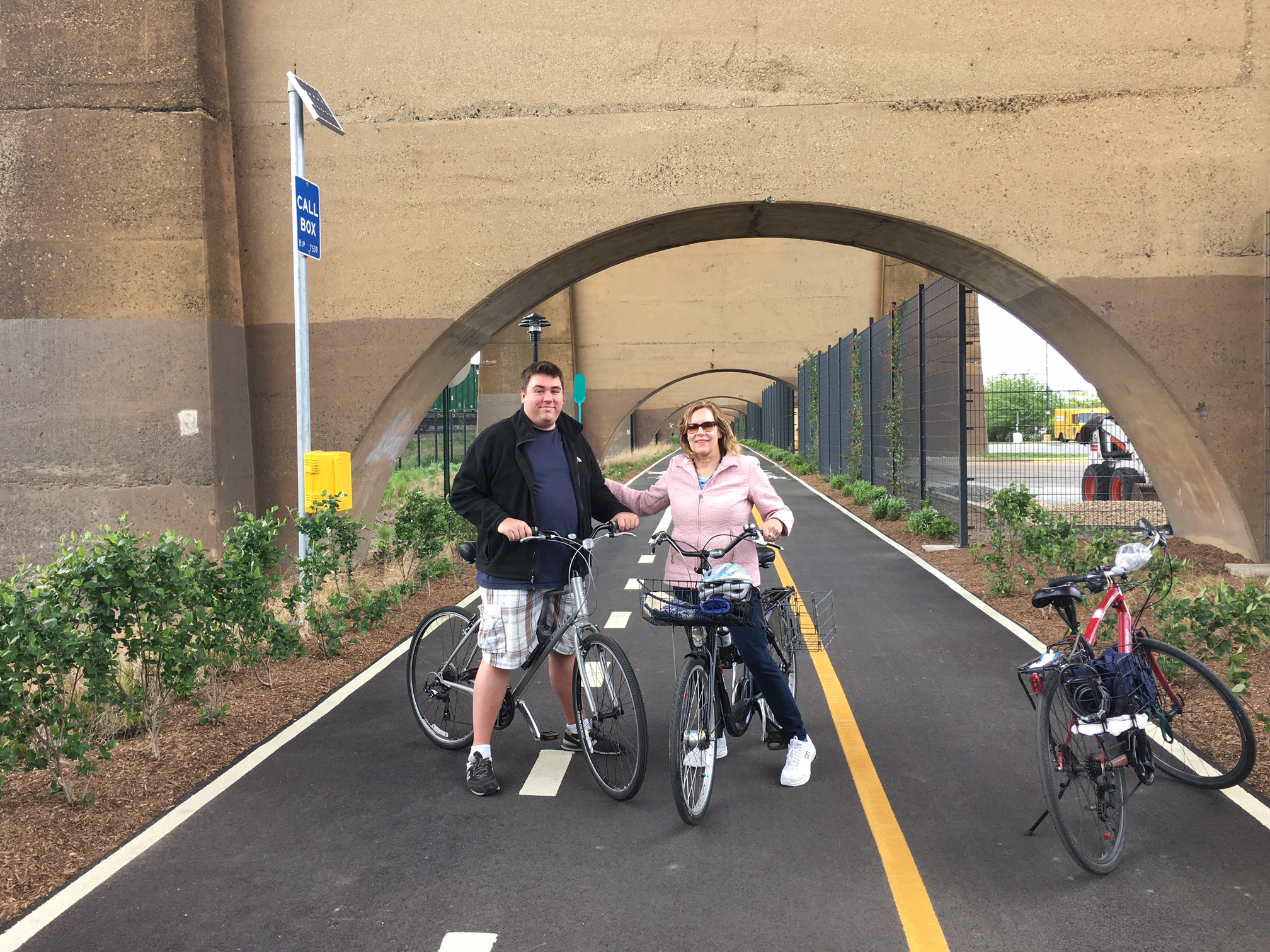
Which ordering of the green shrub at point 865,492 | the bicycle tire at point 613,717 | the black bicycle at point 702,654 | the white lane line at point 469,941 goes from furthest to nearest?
the green shrub at point 865,492 < the bicycle tire at point 613,717 < the black bicycle at point 702,654 < the white lane line at point 469,941

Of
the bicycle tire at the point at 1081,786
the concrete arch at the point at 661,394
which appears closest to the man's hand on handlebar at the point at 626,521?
the bicycle tire at the point at 1081,786

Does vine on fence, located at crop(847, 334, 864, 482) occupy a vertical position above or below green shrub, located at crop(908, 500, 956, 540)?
above

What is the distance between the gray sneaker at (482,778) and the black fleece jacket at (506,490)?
0.89 meters

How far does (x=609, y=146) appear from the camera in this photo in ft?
35.7

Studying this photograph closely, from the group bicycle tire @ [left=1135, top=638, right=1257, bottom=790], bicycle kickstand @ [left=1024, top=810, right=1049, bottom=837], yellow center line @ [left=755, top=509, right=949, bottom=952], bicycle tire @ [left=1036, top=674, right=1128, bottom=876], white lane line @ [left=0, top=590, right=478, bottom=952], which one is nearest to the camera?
yellow center line @ [left=755, top=509, right=949, bottom=952]

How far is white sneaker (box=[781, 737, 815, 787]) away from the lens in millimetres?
4656

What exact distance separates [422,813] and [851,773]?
6.78 feet

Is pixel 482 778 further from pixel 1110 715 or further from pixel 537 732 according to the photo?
pixel 1110 715

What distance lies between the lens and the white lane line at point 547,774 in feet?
15.3

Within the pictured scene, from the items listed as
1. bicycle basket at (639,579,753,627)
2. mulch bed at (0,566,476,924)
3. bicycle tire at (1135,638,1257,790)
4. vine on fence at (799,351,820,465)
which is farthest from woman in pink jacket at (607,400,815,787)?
vine on fence at (799,351,820,465)

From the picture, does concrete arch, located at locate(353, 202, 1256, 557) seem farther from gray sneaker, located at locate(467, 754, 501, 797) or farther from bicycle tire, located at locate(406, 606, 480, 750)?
gray sneaker, located at locate(467, 754, 501, 797)

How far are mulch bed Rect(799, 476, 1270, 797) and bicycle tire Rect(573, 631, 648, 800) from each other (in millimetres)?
2833

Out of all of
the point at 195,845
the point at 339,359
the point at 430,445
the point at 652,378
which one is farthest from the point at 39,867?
the point at 430,445

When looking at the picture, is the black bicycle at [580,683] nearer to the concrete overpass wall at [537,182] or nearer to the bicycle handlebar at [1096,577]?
the bicycle handlebar at [1096,577]
